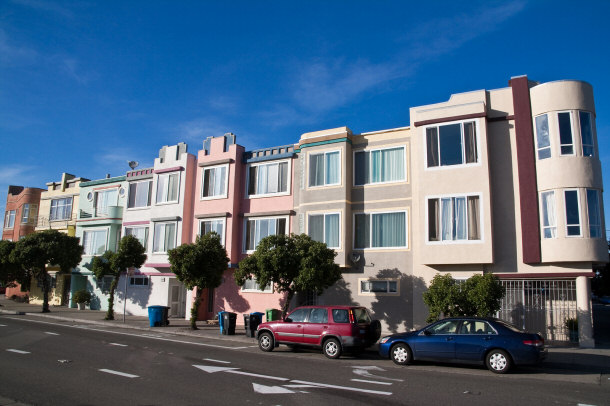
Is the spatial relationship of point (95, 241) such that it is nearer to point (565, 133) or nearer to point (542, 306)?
point (542, 306)

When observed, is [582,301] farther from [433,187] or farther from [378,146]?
[378,146]

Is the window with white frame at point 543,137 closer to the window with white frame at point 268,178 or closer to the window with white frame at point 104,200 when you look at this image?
the window with white frame at point 268,178

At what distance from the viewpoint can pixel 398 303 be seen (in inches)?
772

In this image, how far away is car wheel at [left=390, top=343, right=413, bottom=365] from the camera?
1275cm

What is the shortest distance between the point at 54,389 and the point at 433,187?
14891mm

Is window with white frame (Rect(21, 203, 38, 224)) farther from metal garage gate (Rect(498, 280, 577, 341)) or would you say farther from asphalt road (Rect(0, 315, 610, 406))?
metal garage gate (Rect(498, 280, 577, 341))

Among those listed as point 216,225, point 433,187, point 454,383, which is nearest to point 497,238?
point 433,187

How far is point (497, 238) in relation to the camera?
17.9 metres

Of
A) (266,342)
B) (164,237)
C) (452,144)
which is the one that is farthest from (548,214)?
(164,237)

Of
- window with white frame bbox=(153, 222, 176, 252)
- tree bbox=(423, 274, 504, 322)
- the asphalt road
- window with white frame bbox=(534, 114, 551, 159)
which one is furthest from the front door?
window with white frame bbox=(534, 114, 551, 159)

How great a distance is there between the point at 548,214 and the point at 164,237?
20.4m

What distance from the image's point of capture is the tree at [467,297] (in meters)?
15.3

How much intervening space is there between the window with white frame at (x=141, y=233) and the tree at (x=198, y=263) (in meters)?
8.54

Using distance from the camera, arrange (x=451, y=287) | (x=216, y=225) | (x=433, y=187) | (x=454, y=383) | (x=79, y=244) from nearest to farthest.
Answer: (x=454, y=383) < (x=451, y=287) < (x=433, y=187) < (x=216, y=225) < (x=79, y=244)
